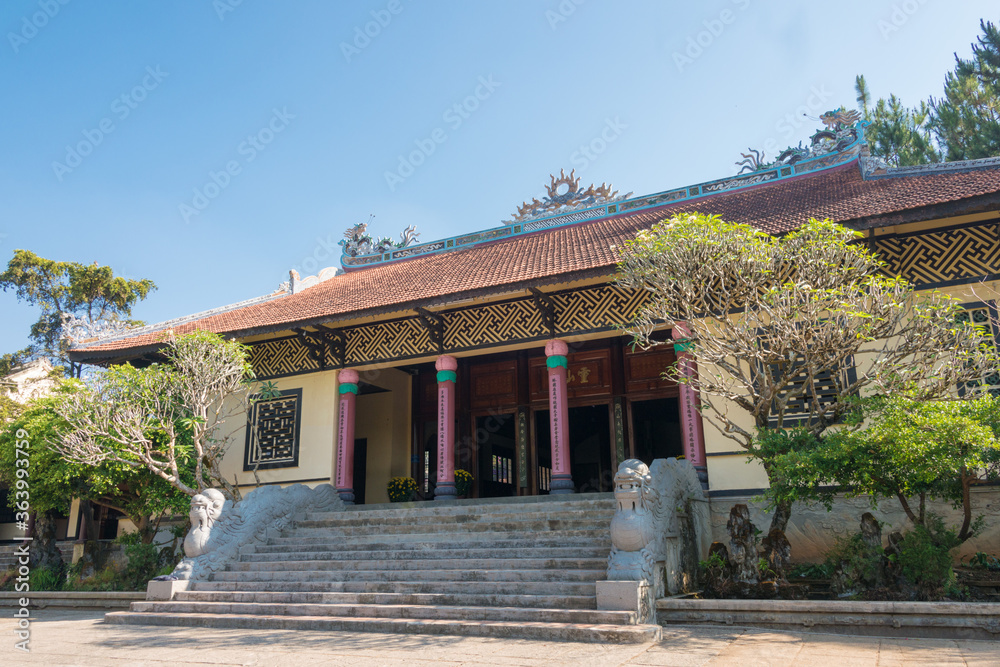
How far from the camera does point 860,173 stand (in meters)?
10.9

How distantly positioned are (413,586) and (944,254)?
22.4 ft

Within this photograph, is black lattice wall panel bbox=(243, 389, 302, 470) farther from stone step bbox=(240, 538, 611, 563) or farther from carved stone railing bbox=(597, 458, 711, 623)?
carved stone railing bbox=(597, 458, 711, 623)

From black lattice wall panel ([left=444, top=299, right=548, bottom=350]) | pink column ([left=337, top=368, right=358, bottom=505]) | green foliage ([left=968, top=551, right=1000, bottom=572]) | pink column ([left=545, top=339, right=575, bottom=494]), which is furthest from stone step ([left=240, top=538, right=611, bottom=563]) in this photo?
black lattice wall panel ([left=444, top=299, right=548, bottom=350])

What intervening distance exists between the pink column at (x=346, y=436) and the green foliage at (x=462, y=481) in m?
1.73

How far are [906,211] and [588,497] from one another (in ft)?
15.1

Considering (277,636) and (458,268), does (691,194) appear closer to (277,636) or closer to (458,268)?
(458,268)

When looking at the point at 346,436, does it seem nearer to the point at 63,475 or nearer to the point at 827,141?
the point at 63,475

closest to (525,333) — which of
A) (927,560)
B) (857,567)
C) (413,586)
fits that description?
(413,586)

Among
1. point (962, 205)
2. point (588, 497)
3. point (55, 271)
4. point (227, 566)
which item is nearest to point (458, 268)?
point (588, 497)

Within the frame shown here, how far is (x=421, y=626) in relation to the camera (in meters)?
5.56

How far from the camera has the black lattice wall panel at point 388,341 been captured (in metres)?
10.8

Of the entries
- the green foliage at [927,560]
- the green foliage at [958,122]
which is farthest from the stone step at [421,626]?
the green foliage at [958,122]

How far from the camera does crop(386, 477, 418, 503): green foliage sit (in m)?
11.6

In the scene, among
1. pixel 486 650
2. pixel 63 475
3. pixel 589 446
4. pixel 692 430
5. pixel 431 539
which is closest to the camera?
pixel 486 650
